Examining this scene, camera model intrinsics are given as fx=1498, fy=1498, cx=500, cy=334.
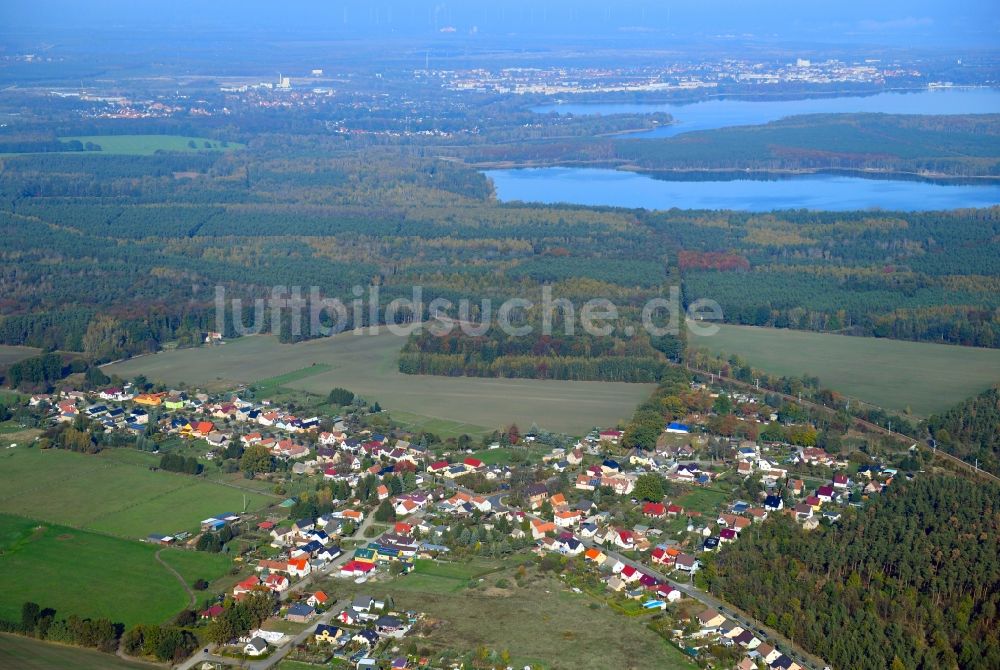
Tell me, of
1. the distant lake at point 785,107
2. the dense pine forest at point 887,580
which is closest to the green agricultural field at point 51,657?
the dense pine forest at point 887,580

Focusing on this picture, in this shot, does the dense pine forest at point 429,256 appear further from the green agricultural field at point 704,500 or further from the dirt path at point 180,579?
the dirt path at point 180,579

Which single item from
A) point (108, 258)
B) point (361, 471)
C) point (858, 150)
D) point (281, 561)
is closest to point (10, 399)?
point (361, 471)

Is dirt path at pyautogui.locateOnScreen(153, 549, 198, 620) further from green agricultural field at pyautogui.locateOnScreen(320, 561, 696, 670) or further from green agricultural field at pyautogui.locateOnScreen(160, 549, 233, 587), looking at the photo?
green agricultural field at pyautogui.locateOnScreen(320, 561, 696, 670)

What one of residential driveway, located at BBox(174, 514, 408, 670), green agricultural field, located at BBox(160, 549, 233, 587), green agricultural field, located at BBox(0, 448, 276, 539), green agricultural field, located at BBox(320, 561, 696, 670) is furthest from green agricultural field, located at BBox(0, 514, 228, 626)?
green agricultural field, located at BBox(320, 561, 696, 670)

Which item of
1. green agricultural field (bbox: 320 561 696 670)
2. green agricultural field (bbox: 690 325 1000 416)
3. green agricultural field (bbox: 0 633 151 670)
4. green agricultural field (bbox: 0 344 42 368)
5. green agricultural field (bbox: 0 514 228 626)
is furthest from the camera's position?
green agricultural field (bbox: 0 344 42 368)

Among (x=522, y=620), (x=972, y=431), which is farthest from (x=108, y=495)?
(x=972, y=431)

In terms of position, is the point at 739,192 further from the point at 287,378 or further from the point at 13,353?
the point at 13,353
